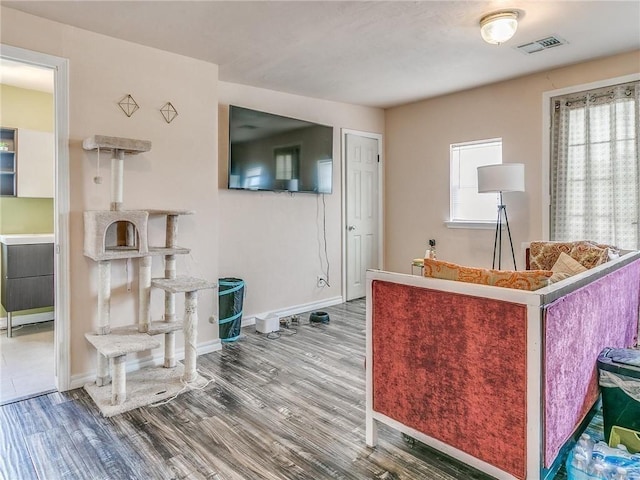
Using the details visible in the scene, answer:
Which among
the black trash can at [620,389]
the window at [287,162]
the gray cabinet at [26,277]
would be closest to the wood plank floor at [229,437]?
the black trash can at [620,389]

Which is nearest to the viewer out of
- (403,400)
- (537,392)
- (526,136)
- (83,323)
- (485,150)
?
(537,392)

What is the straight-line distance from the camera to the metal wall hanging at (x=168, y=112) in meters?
3.12

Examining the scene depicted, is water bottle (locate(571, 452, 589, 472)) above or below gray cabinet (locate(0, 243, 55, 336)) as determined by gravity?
below

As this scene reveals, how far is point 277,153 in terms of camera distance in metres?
4.15

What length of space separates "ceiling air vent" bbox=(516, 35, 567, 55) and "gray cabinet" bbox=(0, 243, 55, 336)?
4.69m

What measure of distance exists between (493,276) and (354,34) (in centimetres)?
214

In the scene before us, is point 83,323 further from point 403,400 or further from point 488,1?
point 488,1

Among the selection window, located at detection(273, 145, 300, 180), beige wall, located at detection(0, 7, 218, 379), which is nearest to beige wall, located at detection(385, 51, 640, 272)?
window, located at detection(273, 145, 300, 180)

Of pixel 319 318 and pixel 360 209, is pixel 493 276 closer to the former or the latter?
pixel 319 318

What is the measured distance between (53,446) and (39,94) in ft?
12.3

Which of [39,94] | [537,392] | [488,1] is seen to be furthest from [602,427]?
[39,94]

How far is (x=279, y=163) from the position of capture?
13.7 feet

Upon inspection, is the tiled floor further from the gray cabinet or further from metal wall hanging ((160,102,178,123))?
metal wall hanging ((160,102,178,123))

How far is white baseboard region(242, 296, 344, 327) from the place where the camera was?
4203 millimetres
